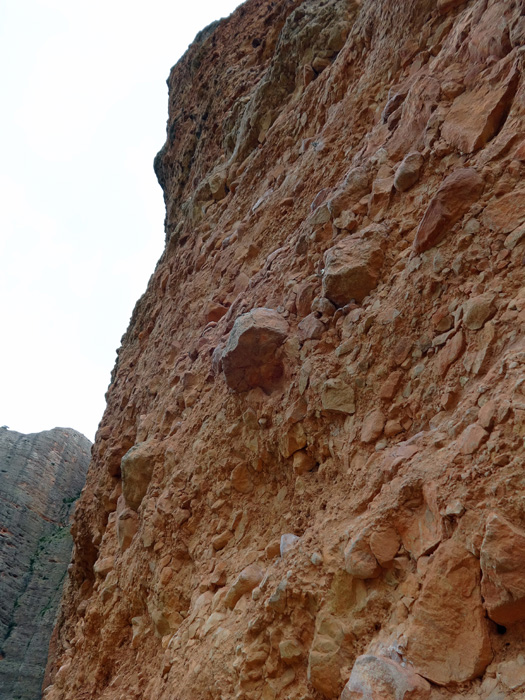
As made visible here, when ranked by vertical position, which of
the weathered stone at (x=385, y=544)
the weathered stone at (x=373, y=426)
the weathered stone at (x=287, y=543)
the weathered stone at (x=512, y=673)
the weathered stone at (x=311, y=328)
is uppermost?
the weathered stone at (x=311, y=328)

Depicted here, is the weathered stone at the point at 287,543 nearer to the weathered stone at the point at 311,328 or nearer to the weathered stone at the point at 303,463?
the weathered stone at the point at 303,463

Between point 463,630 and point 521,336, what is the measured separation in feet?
4.33

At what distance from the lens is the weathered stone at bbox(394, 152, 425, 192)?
3.75 metres

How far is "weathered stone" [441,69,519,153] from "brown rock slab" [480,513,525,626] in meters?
2.52

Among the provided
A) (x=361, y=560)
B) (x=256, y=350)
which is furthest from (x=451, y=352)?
(x=256, y=350)

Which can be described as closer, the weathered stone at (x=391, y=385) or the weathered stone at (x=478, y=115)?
the weathered stone at (x=391, y=385)

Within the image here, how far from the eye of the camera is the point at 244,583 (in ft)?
11.2

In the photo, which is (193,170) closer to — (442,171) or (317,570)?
(442,171)

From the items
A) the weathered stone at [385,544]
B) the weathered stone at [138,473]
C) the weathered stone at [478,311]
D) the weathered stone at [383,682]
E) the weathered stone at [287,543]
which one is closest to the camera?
the weathered stone at [383,682]

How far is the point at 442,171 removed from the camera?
11.8ft

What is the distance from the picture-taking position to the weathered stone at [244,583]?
3.36 m

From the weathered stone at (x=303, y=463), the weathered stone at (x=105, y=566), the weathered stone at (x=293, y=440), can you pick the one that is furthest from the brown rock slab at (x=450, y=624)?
the weathered stone at (x=105, y=566)

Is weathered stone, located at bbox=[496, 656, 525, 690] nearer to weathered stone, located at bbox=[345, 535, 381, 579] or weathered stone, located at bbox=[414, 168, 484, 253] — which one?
weathered stone, located at bbox=[345, 535, 381, 579]

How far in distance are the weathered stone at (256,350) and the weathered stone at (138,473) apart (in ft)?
5.88
